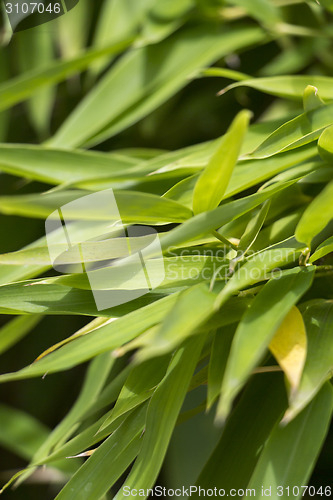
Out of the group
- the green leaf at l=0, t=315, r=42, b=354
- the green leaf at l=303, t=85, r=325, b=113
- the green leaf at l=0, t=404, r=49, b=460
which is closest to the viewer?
the green leaf at l=303, t=85, r=325, b=113

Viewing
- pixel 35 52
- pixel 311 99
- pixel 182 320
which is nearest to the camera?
pixel 182 320

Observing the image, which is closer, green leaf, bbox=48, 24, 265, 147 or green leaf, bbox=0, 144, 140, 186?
green leaf, bbox=0, 144, 140, 186

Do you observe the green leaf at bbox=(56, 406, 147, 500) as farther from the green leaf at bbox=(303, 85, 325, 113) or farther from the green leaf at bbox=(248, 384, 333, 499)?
the green leaf at bbox=(303, 85, 325, 113)

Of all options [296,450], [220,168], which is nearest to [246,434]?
[296,450]

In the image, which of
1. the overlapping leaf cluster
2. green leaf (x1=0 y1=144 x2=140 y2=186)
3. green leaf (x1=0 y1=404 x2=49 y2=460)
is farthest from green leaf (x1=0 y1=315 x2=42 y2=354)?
green leaf (x1=0 y1=404 x2=49 y2=460)

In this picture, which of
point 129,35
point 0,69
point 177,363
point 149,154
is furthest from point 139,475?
point 0,69

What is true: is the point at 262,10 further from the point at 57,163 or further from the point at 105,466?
the point at 105,466
